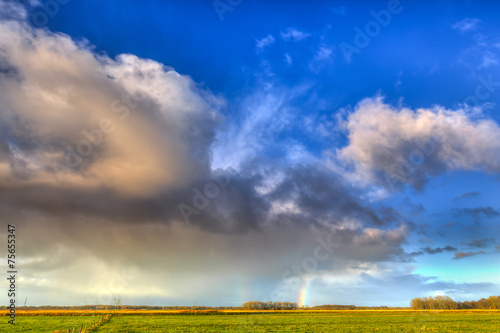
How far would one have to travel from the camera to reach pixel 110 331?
55812 millimetres

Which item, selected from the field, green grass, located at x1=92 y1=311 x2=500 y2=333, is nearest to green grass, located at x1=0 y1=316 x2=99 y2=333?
the field

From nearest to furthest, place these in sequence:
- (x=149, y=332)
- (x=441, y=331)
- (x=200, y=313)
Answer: (x=149, y=332), (x=441, y=331), (x=200, y=313)

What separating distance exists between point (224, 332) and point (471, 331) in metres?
50.9

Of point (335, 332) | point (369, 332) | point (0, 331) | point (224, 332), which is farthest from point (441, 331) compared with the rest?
point (0, 331)

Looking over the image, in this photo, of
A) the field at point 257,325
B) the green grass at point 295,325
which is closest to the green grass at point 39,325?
the field at point 257,325

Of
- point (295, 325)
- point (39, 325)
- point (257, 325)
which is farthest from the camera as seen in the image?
point (257, 325)

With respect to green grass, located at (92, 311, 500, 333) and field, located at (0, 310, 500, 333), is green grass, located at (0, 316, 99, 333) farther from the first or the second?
green grass, located at (92, 311, 500, 333)

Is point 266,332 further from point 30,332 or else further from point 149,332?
point 30,332

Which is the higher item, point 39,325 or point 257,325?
point 39,325

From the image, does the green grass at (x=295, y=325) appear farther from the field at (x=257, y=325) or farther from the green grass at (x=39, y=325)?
the green grass at (x=39, y=325)

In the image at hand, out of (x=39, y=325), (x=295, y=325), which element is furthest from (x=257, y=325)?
(x=39, y=325)

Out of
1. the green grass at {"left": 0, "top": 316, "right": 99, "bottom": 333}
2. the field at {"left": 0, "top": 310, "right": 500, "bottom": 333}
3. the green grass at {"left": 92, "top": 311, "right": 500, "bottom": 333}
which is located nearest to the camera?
the green grass at {"left": 0, "top": 316, "right": 99, "bottom": 333}

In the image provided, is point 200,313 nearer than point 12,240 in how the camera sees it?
No

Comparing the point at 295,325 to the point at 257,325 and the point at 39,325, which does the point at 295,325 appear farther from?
the point at 39,325
